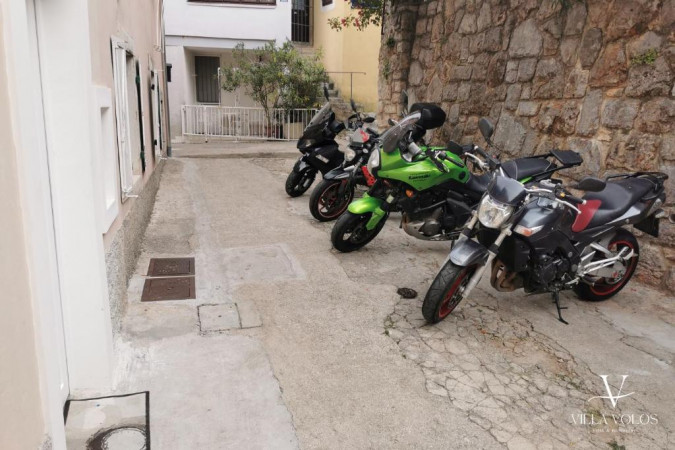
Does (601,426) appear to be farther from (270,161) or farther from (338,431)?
(270,161)

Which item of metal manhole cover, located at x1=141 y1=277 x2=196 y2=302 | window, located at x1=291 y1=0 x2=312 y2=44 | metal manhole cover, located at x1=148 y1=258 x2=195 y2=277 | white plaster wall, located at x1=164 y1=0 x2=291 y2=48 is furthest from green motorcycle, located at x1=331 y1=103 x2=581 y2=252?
window, located at x1=291 y1=0 x2=312 y2=44

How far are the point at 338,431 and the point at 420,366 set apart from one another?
807mm

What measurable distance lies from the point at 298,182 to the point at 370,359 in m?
4.43

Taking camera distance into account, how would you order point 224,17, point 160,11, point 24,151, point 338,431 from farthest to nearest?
point 224,17 < point 160,11 < point 338,431 < point 24,151

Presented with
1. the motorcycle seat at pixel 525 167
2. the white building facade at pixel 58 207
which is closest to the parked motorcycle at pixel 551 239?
the motorcycle seat at pixel 525 167

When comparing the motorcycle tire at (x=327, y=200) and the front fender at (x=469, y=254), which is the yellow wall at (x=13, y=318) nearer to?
the front fender at (x=469, y=254)

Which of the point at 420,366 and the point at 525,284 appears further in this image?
the point at 525,284

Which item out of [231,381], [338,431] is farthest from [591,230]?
[231,381]

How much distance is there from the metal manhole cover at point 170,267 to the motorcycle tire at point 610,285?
3.21 metres

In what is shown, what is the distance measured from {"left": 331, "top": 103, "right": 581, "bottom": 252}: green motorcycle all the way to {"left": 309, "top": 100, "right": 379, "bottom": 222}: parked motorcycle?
2.68ft

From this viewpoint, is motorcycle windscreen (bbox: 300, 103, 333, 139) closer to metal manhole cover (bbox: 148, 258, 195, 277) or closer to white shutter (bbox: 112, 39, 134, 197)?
metal manhole cover (bbox: 148, 258, 195, 277)

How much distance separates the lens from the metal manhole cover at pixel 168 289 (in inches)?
163

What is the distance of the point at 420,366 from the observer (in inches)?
131

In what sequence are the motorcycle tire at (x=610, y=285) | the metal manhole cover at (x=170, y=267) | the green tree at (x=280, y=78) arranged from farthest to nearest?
the green tree at (x=280, y=78), the metal manhole cover at (x=170, y=267), the motorcycle tire at (x=610, y=285)
